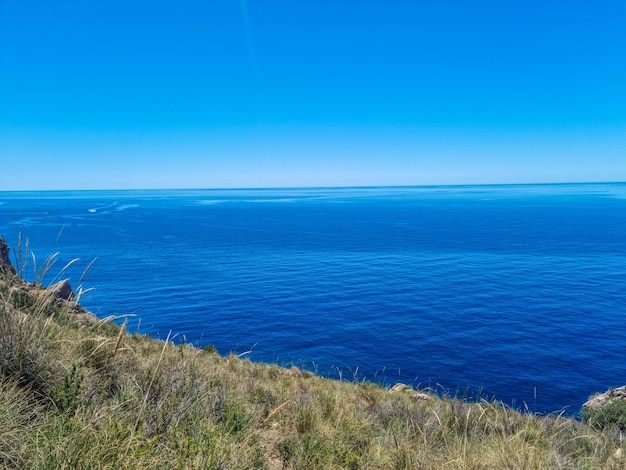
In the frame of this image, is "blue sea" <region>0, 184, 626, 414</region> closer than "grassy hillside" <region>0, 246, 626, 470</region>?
No

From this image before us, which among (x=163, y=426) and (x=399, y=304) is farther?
(x=399, y=304)

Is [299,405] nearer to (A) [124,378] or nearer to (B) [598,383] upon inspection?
(A) [124,378]

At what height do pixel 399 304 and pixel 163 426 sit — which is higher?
pixel 163 426

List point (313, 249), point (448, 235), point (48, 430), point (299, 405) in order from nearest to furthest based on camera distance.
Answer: point (48, 430) < point (299, 405) < point (313, 249) < point (448, 235)

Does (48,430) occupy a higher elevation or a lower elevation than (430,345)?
higher

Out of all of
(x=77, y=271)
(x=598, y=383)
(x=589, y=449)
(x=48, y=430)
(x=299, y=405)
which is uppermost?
(x=48, y=430)

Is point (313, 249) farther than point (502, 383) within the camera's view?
Yes

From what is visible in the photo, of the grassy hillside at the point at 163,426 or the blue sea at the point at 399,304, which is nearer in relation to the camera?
the grassy hillside at the point at 163,426

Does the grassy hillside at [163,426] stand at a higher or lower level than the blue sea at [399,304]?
higher

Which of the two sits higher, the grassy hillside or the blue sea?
the grassy hillside

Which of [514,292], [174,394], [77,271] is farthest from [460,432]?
[77,271]

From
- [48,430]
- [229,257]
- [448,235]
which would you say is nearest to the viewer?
[48,430]

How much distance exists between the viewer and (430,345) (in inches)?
1329

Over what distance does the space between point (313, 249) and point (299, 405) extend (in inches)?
2792
